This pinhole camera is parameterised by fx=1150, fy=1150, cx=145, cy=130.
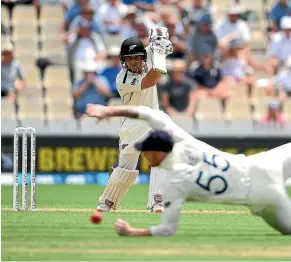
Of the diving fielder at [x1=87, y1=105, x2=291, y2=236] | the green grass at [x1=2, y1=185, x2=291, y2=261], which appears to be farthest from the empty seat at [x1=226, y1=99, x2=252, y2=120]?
the diving fielder at [x1=87, y1=105, x2=291, y2=236]

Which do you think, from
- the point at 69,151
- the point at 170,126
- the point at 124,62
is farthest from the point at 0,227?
the point at 69,151

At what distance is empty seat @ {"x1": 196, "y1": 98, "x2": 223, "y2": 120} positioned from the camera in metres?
18.4

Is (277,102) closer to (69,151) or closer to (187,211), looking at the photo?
(69,151)

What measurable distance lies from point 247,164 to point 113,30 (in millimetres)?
11498

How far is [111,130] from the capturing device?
17.8 m

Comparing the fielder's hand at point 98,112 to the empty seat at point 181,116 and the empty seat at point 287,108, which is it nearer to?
the empty seat at point 181,116

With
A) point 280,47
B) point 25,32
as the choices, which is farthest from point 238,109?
point 25,32

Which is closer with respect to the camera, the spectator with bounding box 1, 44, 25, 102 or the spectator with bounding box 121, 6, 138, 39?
the spectator with bounding box 1, 44, 25, 102

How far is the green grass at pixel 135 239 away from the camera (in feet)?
24.8

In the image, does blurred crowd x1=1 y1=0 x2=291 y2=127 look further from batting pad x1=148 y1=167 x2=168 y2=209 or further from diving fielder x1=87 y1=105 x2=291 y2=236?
diving fielder x1=87 y1=105 x2=291 y2=236

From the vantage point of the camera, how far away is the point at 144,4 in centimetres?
2002

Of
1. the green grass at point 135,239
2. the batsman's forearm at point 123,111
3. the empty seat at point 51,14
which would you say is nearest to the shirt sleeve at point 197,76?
the empty seat at point 51,14

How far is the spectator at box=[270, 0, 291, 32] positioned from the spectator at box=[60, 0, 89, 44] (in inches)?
131

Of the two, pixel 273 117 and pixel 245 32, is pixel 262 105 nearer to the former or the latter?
pixel 273 117
